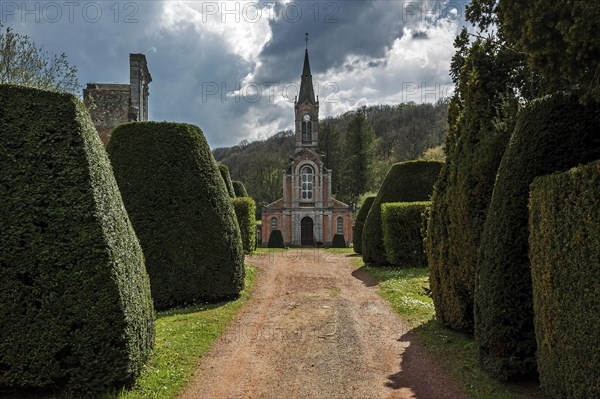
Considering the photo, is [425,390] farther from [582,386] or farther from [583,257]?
[583,257]

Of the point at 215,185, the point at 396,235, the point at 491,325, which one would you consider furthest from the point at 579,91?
the point at 396,235

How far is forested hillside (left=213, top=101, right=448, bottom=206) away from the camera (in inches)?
2338

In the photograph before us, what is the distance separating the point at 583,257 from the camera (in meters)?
4.74

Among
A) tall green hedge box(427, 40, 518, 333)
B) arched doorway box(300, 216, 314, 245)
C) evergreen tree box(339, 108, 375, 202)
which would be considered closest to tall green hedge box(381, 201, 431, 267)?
tall green hedge box(427, 40, 518, 333)

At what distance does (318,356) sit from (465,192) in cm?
386

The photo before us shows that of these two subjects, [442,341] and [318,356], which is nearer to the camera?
[318,356]

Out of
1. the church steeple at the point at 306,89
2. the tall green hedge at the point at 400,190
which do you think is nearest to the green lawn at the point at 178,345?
the tall green hedge at the point at 400,190

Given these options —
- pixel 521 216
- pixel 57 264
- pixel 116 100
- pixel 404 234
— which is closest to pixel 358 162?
pixel 116 100

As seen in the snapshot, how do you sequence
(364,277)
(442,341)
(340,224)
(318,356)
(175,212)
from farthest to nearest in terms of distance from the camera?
1. (340,224)
2. (364,277)
3. (175,212)
4. (442,341)
5. (318,356)

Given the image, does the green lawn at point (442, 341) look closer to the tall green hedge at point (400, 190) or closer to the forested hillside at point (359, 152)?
the tall green hedge at point (400, 190)

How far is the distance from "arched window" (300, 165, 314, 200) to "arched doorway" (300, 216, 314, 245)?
235 centimetres

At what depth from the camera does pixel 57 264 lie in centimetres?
570

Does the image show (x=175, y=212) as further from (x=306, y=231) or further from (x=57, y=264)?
(x=306, y=231)

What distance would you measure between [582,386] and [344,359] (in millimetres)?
3566
